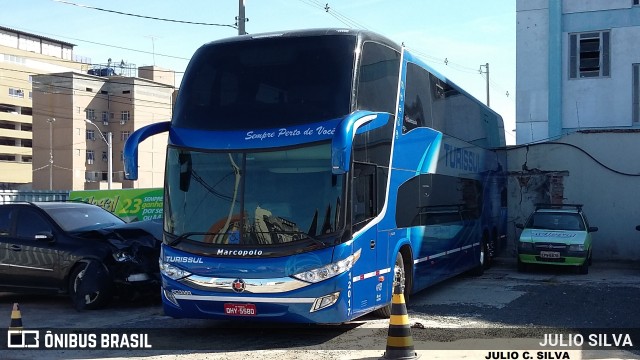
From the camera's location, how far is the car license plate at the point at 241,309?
8930mm

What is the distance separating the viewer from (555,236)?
58.2 feet

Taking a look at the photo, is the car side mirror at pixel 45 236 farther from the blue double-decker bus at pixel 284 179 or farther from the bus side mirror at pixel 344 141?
the bus side mirror at pixel 344 141

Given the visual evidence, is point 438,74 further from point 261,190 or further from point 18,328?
point 18,328

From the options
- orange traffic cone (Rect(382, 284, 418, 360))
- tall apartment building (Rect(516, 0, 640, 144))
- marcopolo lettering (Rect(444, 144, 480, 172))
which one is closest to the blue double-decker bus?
orange traffic cone (Rect(382, 284, 418, 360))

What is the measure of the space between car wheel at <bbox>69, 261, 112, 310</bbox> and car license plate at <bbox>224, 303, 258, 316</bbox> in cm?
401

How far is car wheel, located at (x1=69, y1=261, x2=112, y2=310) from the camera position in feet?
40.0

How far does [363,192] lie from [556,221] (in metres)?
10.9

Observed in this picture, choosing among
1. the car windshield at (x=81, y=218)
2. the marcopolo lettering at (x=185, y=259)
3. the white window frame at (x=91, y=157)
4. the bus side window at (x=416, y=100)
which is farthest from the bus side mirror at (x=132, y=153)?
the white window frame at (x=91, y=157)

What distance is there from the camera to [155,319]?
1141 cm

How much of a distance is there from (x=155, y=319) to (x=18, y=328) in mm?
2541

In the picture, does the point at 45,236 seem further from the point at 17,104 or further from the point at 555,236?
the point at 17,104

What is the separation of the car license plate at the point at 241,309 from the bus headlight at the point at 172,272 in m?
0.70

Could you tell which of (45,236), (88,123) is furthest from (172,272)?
(88,123)

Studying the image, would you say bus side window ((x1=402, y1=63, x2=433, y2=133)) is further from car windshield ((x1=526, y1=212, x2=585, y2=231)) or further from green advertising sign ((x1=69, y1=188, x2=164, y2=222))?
green advertising sign ((x1=69, y1=188, x2=164, y2=222))
